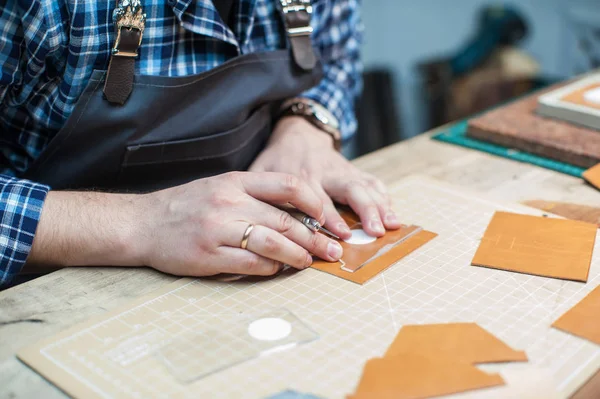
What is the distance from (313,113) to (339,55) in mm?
227

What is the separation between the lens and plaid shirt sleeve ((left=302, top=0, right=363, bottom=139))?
1348 mm

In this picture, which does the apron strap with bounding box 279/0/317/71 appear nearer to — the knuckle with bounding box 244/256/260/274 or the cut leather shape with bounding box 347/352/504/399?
the knuckle with bounding box 244/256/260/274

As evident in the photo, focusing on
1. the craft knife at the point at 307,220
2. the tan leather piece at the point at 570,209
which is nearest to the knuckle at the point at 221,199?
the craft knife at the point at 307,220

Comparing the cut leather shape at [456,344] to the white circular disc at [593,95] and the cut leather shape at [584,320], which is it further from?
the white circular disc at [593,95]

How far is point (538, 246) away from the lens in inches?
36.5

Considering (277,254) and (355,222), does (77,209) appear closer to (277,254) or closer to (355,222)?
(277,254)

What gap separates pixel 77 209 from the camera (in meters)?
0.92

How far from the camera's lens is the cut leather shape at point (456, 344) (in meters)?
0.69

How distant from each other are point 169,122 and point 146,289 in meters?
0.31

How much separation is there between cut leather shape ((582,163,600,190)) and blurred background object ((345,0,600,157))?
1752 mm

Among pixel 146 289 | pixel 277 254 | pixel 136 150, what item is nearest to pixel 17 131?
pixel 136 150

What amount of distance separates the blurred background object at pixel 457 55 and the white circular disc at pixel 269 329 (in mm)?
2198

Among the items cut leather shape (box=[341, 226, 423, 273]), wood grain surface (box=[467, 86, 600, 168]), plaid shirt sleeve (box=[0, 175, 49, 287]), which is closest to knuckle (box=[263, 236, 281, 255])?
cut leather shape (box=[341, 226, 423, 273])

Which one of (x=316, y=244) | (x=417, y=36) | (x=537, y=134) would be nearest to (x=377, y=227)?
(x=316, y=244)
